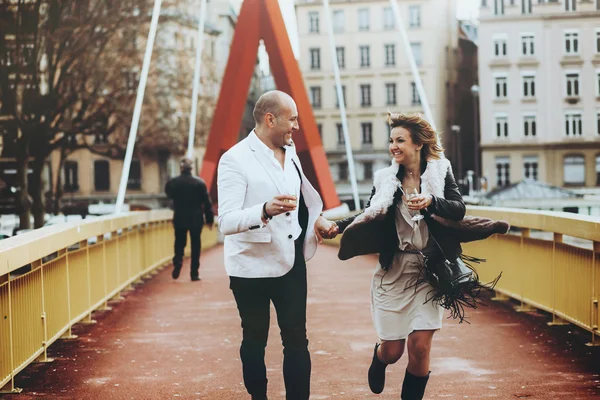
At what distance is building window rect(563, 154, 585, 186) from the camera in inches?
2987

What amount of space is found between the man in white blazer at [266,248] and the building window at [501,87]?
2961 inches

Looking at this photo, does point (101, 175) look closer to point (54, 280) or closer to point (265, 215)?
point (54, 280)

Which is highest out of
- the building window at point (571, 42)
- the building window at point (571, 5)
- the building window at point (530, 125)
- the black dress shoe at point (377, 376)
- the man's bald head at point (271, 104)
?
the building window at point (571, 5)

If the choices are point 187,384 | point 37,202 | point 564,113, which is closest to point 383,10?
point 564,113

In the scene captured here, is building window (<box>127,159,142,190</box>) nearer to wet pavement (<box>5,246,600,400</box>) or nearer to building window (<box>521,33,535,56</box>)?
building window (<box>521,33,535,56</box>)

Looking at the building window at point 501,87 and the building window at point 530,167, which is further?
the building window at point 501,87

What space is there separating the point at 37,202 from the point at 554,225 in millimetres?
26741

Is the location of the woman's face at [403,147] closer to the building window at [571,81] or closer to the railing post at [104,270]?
the railing post at [104,270]

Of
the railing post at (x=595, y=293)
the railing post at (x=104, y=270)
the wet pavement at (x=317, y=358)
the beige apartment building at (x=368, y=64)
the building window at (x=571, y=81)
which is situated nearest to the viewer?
the wet pavement at (x=317, y=358)

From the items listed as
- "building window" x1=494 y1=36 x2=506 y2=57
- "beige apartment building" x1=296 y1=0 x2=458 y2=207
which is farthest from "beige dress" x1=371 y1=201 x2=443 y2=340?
"beige apartment building" x1=296 y1=0 x2=458 y2=207

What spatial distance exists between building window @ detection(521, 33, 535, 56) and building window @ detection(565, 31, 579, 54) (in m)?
2.65

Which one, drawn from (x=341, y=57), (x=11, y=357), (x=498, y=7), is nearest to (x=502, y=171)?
(x=498, y=7)

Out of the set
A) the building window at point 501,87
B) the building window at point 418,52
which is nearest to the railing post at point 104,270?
the building window at point 501,87

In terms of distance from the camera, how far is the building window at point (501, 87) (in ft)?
261
